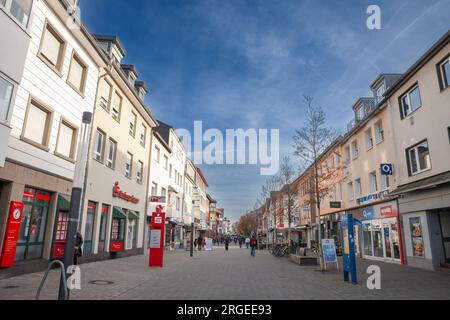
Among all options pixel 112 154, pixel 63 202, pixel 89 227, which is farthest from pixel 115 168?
Result: pixel 63 202

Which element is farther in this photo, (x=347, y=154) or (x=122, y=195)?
A: (x=347, y=154)

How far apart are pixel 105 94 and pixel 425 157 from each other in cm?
1814

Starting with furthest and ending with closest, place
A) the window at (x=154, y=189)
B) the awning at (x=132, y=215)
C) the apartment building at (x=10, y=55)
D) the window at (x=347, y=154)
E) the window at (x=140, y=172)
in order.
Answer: the window at (x=154, y=189), the window at (x=347, y=154), the window at (x=140, y=172), the awning at (x=132, y=215), the apartment building at (x=10, y=55)

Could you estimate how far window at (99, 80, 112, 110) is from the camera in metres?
18.0

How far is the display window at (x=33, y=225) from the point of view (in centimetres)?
1159

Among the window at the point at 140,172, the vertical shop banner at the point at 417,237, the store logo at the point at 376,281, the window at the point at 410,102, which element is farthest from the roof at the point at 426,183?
the window at the point at 140,172

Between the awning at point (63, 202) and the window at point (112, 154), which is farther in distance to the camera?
the window at point (112, 154)

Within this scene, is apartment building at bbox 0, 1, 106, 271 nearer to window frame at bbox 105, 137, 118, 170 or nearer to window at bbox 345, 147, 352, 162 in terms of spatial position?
window frame at bbox 105, 137, 118, 170

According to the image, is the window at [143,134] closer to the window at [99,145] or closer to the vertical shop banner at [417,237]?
the window at [99,145]

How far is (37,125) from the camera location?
12.4 m

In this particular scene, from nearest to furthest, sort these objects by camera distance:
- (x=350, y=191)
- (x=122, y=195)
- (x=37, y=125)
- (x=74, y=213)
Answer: (x=74, y=213)
(x=37, y=125)
(x=122, y=195)
(x=350, y=191)

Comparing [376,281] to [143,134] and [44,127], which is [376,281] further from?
[143,134]

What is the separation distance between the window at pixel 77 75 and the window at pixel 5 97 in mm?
4346
